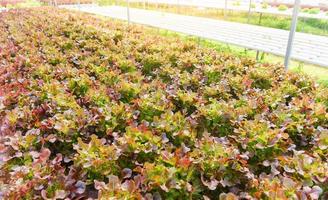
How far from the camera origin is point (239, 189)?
2188mm

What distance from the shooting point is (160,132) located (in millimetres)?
2625

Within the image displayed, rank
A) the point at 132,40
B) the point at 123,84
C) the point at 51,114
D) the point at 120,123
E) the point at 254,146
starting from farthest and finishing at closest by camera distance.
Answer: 1. the point at 132,40
2. the point at 123,84
3. the point at 51,114
4. the point at 120,123
5. the point at 254,146

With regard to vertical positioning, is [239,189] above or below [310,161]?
below

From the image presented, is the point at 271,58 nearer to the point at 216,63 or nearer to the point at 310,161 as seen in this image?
the point at 216,63

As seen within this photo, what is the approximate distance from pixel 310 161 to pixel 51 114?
2.13 m

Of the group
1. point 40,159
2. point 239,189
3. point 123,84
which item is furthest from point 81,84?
point 239,189

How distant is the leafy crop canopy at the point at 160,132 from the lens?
6.79 feet

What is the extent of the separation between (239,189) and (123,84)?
5.63 feet

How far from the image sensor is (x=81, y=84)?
362cm

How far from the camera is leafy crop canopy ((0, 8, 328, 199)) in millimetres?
2070

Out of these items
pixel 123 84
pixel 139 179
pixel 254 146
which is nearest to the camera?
pixel 139 179

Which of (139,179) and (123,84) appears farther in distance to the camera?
(123,84)

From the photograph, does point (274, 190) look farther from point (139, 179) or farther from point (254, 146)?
point (139, 179)

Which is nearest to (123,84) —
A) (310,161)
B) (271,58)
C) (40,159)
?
(40,159)
